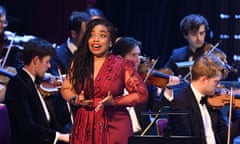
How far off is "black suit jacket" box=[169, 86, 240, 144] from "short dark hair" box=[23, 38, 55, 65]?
3.41ft

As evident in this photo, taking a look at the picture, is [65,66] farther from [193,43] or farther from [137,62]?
[193,43]

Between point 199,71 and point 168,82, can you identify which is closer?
point 199,71

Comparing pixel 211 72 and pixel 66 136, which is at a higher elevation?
pixel 211 72

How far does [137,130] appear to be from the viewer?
210 inches

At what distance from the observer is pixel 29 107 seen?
4855 mm

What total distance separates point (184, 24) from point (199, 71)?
5.68 feet

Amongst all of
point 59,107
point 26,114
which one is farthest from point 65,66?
point 26,114

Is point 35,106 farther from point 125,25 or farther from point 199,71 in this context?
point 125,25

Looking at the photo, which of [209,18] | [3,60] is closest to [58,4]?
[209,18]

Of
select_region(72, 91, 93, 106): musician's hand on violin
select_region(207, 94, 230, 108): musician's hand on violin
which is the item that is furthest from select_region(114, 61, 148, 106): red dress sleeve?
select_region(207, 94, 230, 108): musician's hand on violin

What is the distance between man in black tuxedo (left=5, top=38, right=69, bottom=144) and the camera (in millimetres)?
4812

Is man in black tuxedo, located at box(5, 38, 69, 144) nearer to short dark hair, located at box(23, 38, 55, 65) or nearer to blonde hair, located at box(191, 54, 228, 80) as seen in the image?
short dark hair, located at box(23, 38, 55, 65)

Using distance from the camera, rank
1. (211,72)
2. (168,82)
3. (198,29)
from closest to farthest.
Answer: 1. (211,72)
2. (168,82)
3. (198,29)

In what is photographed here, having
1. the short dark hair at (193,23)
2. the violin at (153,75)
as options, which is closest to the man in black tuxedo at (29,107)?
the violin at (153,75)
